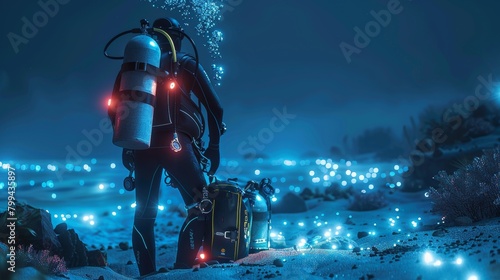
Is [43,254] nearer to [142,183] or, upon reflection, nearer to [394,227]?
[142,183]

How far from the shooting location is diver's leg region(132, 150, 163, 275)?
16.1 ft

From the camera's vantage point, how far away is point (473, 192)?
5.62 metres

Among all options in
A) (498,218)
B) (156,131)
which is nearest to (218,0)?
(156,131)

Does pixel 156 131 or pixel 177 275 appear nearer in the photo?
pixel 177 275

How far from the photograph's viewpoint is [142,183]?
4961 mm

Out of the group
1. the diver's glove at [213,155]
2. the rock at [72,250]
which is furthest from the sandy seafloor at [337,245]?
the diver's glove at [213,155]

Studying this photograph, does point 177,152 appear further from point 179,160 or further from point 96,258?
point 96,258

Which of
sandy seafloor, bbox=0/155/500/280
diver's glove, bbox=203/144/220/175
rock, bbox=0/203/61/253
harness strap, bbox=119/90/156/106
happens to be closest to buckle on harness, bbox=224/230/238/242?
sandy seafloor, bbox=0/155/500/280

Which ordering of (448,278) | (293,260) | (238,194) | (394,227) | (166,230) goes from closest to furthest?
1. (448,278)
2. (293,260)
3. (238,194)
4. (394,227)
5. (166,230)

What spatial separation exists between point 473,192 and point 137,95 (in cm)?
428

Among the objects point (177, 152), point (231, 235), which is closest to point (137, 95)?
point (177, 152)

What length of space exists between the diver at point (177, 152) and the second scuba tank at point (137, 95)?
Result: 37 cm

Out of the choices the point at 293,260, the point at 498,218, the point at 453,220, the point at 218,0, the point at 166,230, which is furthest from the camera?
the point at 166,230

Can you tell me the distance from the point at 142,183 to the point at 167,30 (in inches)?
68.9
